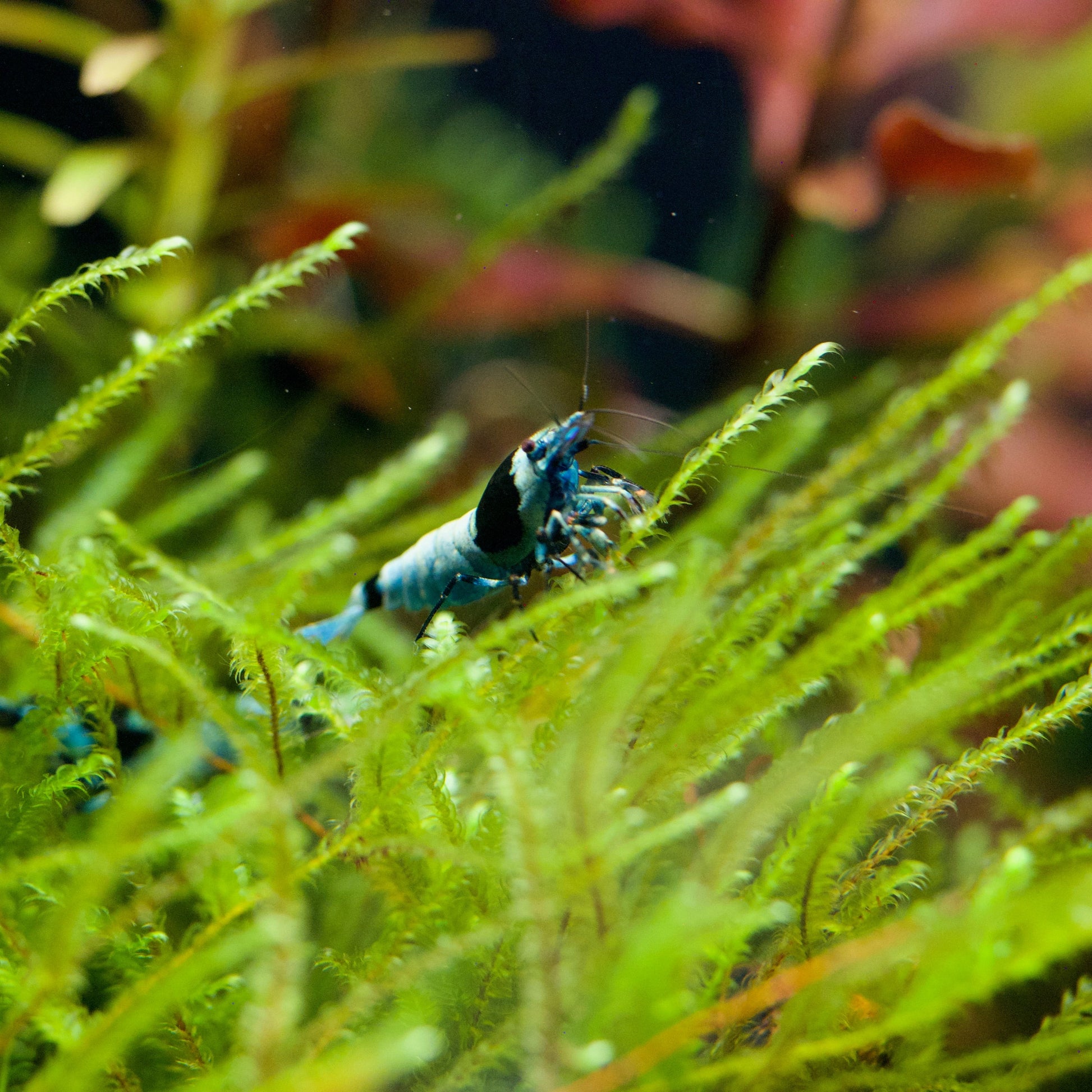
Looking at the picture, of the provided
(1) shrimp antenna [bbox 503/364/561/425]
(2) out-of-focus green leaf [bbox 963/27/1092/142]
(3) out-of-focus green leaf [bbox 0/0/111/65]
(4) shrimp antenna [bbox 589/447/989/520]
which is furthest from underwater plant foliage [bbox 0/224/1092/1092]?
(2) out-of-focus green leaf [bbox 963/27/1092/142]

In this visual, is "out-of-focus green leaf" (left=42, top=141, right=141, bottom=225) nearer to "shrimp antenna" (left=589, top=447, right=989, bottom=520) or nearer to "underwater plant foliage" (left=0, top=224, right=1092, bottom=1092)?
"underwater plant foliage" (left=0, top=224, right=1092, bottom=1092)

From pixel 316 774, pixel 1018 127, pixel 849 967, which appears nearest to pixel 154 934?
pixel 316 774

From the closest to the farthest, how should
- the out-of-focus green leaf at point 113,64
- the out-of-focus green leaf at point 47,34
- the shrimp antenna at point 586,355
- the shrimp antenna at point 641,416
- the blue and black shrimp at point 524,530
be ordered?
the blue and black shrimp at point 524,530 < the shrimp antenna at point 641,416 < the shrimp antenna at point 586,355 < the out-of-focus green leaf at point 113,64 < the out-of-focus green leaf at point 47,34

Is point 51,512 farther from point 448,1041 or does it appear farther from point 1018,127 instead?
point 1018,127

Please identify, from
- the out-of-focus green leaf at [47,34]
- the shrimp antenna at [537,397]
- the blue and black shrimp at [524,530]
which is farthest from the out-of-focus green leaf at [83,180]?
the blue and black shrimp at [524,530]

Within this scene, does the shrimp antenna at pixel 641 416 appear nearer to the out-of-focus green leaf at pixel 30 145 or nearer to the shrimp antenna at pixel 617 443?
the shrimp antenna at pixel 617 443

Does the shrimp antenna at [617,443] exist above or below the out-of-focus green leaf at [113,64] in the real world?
below

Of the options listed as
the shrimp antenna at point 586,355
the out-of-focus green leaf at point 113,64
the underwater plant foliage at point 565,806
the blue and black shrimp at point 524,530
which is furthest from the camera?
the out-of-focus green leaf at point 113,64
